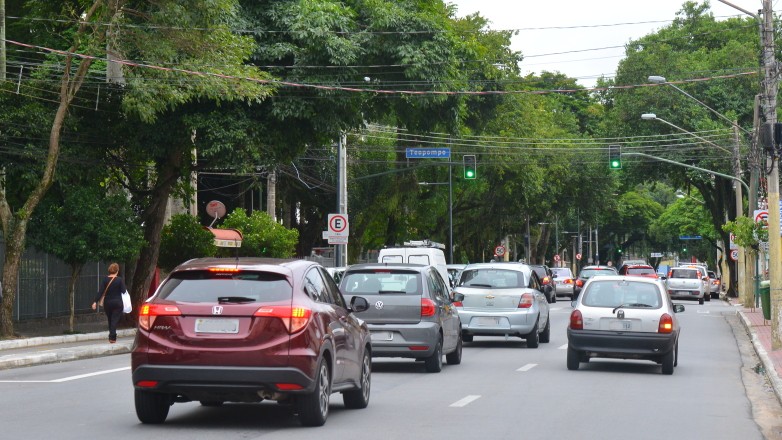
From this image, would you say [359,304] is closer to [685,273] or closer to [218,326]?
[218,326]

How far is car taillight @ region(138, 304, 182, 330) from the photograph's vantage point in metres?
11.1

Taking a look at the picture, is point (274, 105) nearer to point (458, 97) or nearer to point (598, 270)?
point (458, 97)

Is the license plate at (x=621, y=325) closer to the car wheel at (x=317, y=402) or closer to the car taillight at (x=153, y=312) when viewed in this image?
the car wheel at (x=317, y=402)

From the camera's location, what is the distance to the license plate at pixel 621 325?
1839cm

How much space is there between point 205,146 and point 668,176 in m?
40.5

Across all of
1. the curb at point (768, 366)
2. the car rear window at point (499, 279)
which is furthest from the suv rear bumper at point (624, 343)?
the car rear window at point (499, 279)

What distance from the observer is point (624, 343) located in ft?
60.2

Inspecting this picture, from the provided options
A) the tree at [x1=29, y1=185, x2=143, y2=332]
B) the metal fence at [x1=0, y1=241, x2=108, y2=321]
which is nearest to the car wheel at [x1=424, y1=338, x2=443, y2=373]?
the tree at [x1=29, y1=185, x2=143, y2=332]

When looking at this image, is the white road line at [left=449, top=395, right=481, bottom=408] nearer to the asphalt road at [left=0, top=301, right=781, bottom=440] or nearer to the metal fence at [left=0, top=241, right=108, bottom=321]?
the asphalt road at [left=0, top=301, right=781, bottom=440]

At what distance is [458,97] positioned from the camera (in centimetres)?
3384

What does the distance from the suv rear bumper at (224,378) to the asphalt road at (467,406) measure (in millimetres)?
416

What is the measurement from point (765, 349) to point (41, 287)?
17839mm

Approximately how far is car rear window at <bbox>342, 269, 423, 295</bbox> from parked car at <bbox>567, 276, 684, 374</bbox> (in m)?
2.59

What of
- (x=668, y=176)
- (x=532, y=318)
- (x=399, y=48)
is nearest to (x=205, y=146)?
(x=399, y=48)
